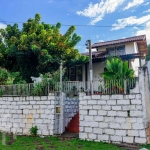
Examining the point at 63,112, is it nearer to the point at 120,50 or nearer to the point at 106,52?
the point at 106,52

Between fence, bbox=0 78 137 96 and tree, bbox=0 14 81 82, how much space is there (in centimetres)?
340

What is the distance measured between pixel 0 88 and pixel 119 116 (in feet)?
22.6

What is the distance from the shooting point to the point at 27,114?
29.5 ft

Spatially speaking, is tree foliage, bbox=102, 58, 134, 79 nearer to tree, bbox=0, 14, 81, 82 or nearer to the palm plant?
the palm plant

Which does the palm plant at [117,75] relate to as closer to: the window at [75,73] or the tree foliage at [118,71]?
the tree foliage at [118,71]

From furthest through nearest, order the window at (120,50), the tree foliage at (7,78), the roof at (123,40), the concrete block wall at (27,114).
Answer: the window at (120,50) → the roof at (123,40) → the tree foliage at (7,78) → the concrete block wall at (27,114)

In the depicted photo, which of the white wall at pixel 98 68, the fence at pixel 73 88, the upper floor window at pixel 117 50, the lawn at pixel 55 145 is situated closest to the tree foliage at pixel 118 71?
the fence at pixel 73 88

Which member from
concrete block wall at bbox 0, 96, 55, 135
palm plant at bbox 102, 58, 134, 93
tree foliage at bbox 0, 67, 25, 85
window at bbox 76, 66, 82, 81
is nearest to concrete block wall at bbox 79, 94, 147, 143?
palm plant at bbox 102, 58, 134, 93

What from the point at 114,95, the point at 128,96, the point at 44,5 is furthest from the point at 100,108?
the point at 44,5

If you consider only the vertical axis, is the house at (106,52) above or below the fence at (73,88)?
above

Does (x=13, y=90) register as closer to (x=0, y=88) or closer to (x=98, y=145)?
(x=0, y=88)

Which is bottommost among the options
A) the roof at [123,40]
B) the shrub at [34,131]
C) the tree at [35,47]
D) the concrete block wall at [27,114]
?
the shrub at [34,131]

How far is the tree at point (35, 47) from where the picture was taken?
12273mm

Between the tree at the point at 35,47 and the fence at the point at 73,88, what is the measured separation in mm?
3402
